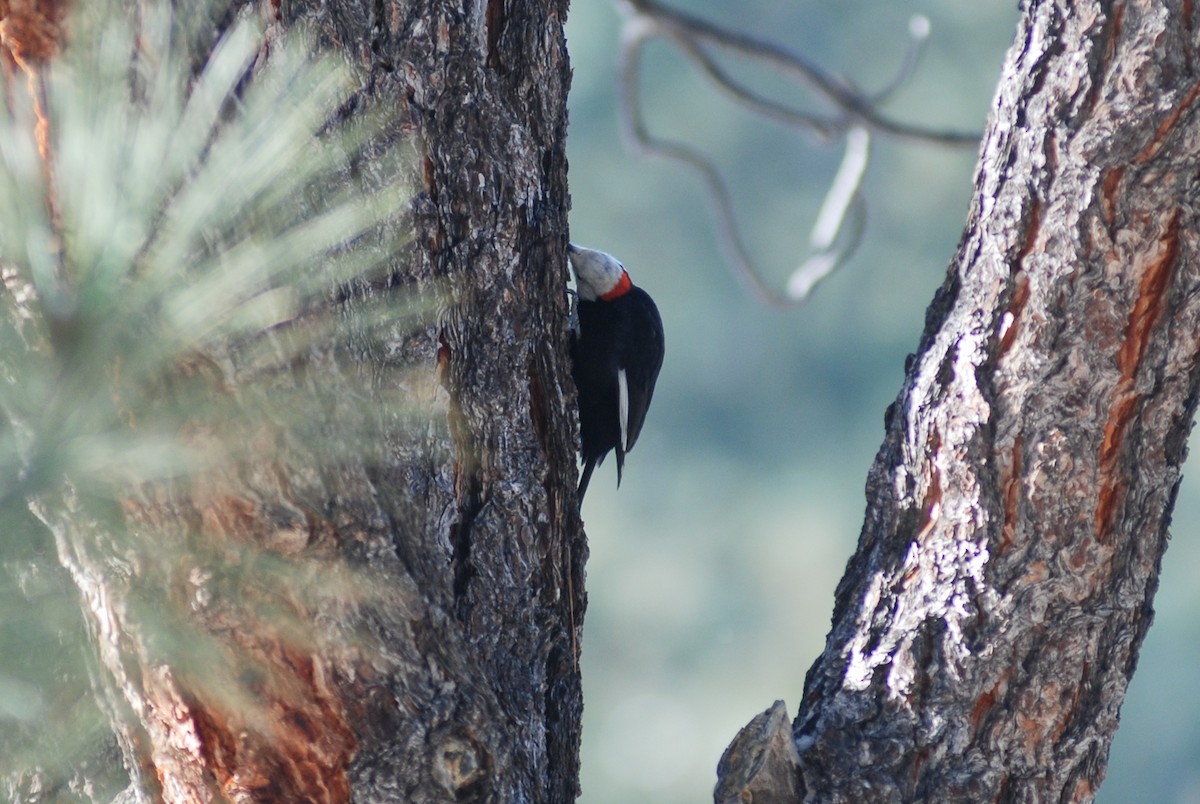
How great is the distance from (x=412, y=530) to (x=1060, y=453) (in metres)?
0.80

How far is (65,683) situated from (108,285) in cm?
58

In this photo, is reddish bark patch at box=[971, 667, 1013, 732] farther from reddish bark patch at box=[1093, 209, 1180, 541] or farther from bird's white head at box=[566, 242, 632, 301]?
bird's white head at box=[566, 242, 632, 301]

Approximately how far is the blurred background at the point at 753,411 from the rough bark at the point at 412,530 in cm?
1131

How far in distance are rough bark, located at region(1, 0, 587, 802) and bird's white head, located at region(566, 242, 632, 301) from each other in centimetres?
132

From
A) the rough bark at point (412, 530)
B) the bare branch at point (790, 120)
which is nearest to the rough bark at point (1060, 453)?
the rough bark at point (412, 530)

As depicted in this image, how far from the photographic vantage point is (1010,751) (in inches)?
64.3

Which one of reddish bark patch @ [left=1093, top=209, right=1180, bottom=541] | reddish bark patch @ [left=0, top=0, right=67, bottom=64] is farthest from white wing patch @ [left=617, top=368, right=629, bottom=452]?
reddish bark patch @ [left=0, top=0, right=67, bottom=64]

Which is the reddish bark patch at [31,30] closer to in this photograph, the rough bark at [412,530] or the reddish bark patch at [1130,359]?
the rough bark at [412,530]

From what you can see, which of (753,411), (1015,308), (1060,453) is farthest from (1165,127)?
(753,411)

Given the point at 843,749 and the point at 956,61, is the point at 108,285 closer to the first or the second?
the point at 843,749

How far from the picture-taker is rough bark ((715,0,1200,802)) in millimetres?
1622

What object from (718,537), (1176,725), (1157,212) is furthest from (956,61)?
(1157,212)

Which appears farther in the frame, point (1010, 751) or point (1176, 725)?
point (1176, 725)

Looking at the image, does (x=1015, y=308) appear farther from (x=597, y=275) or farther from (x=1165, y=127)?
(x=597, y=275)
